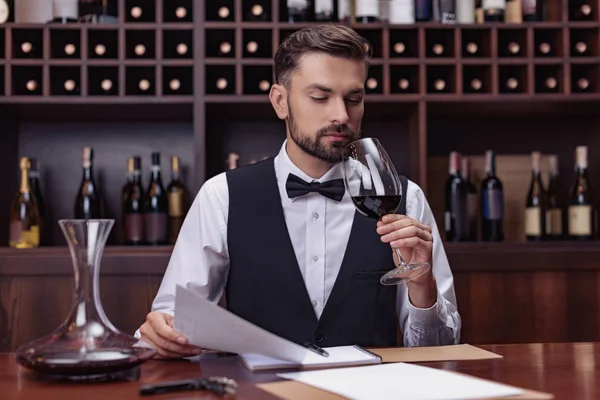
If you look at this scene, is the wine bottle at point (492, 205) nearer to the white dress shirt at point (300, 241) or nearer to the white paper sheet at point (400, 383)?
the white dress shirt at point (300, 241)

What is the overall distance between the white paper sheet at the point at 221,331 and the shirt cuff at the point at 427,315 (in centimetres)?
47

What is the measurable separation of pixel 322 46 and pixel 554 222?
150 cm

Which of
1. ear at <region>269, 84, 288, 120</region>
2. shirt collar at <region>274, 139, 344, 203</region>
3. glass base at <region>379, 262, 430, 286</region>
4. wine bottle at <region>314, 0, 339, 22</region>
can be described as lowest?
glass base at <region>379, 262, 430, 286</region>

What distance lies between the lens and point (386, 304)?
1.81m

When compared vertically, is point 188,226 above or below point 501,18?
below

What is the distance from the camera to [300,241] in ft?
6.12

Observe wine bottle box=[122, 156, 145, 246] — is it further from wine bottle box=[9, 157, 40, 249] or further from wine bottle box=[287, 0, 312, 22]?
wine bottle box=[287, 0, 312, 22]

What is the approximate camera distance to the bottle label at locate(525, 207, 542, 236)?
2.76 meters

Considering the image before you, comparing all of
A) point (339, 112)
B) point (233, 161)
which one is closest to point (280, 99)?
point (339, 112)

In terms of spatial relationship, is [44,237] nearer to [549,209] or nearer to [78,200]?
[78,200]

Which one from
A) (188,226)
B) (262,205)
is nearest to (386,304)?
(262,205)

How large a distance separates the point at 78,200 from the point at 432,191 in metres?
1.38

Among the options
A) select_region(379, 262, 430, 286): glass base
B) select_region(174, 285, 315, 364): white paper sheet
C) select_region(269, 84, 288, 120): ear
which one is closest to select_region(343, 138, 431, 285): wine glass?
select_region(379, 262, 430, 286): glass base

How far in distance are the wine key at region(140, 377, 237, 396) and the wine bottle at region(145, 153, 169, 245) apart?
69.0 inches
